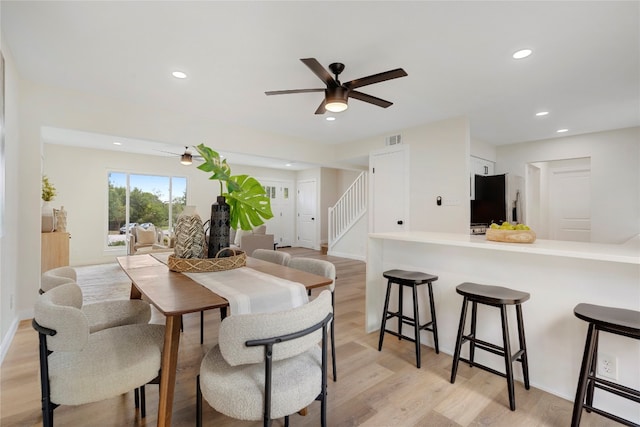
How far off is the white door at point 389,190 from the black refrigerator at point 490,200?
1506 mm

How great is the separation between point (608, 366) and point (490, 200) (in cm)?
416

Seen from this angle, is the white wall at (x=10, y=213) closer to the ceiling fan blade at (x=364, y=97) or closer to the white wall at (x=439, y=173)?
the ceiling fan blade at (x=364, y=97)

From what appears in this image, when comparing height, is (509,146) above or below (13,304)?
above

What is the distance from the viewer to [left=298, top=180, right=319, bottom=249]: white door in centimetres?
870

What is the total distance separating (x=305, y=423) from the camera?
1613 mm

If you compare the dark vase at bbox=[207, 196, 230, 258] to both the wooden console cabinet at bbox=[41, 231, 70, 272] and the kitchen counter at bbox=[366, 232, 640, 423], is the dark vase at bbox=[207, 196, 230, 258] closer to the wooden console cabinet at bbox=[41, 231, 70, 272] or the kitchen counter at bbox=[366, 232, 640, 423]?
the kitchen counter at bbox=[366, 232, 640, 423]

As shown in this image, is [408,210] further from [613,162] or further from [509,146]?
[613,162]

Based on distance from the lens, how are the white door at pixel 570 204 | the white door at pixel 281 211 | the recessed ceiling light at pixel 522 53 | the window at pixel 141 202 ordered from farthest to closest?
the white door at pixel 281 211 < the window at pixel 141 202 < the white door at pixel 570 204 < the recessed ceiling light at pixel 522 53

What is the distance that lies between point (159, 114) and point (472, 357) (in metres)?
4.52

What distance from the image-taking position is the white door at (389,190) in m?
4.86

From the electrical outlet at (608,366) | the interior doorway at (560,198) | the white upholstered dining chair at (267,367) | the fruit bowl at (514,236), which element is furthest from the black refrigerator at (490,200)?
the white upholstered dining chair at (267,367)

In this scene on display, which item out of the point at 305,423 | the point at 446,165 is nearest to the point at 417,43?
the point at 446,165

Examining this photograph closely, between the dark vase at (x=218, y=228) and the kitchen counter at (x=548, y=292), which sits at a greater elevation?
the dark vase at (x=218, y=228)

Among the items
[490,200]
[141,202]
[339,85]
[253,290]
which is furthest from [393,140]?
[141,202]
